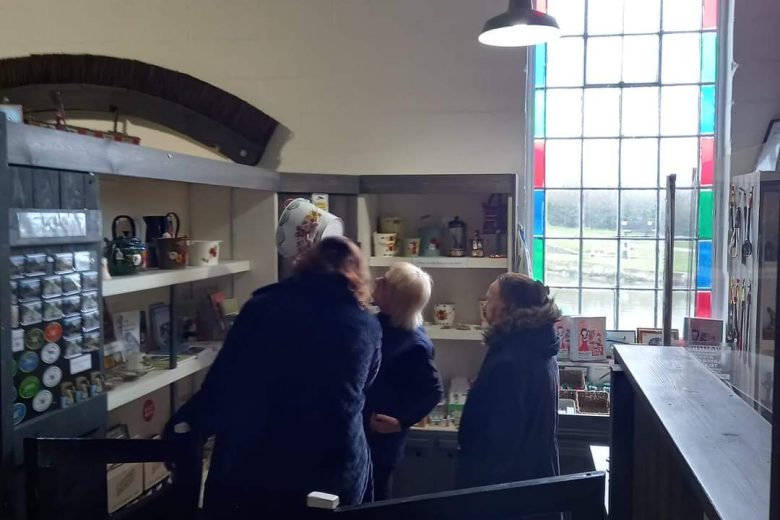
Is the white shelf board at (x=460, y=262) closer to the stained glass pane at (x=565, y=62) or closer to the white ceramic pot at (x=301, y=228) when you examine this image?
the white ceramic pot at (x=301, y=228)

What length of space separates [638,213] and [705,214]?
331mm

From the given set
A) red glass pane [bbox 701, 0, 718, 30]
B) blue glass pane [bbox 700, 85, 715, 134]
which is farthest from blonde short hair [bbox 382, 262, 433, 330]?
red glass pane [bbox 701, 0, 718, 30]

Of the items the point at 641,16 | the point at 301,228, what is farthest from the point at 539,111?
the point at 301,228

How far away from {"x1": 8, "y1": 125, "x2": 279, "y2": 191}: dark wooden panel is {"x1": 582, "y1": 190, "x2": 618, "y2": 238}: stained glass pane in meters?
1.81

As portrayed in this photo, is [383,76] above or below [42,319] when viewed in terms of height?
above

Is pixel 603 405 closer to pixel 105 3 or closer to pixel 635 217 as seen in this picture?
pixel 635 217

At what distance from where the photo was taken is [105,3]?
3668 millimetres

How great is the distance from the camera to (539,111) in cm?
369

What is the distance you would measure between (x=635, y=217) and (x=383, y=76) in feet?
4.84

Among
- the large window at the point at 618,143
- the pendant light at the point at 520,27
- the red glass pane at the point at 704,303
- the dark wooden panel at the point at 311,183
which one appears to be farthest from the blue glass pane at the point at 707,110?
the dark wooden panel at the point at 311,183

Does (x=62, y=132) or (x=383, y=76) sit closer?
(x=62, y=132)

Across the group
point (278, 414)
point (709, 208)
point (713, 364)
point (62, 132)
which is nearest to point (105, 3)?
point (62, 132)

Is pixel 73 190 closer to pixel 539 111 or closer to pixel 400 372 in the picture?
pixel 400 372

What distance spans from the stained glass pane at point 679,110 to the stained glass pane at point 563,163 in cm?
44
